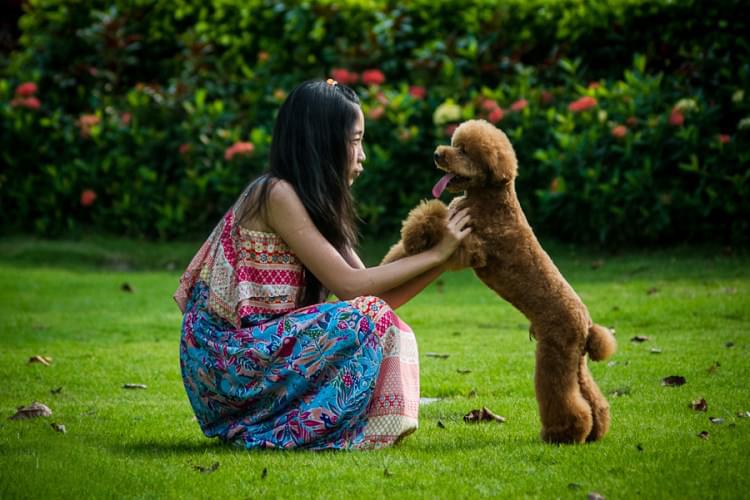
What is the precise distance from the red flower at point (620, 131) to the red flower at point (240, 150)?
359cm

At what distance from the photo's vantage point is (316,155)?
3963mm

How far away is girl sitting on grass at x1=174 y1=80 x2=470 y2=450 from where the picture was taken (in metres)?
3.82

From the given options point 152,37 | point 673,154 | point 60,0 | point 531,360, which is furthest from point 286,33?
point 531,360

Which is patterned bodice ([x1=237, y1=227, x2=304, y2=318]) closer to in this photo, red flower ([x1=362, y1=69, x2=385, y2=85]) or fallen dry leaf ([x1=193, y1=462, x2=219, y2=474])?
fallen dry leaf ([x1=193, y1=462, x2=219, y2=474])

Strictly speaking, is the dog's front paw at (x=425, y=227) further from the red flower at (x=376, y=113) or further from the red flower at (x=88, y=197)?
the red flower at (x=88, y=197)

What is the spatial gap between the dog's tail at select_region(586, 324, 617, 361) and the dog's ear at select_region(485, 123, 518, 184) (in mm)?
705

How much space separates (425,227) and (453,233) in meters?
0.12

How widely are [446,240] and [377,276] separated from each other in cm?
31

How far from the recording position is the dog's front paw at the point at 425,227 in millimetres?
3865

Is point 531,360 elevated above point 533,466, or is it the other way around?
point 533,466

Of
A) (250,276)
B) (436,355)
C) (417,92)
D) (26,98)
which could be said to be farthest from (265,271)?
(26,98)

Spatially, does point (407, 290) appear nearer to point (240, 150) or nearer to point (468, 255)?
point (468, 255)

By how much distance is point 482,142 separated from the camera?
12.4 feet

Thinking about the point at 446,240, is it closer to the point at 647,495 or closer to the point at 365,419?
the point at 365,419
